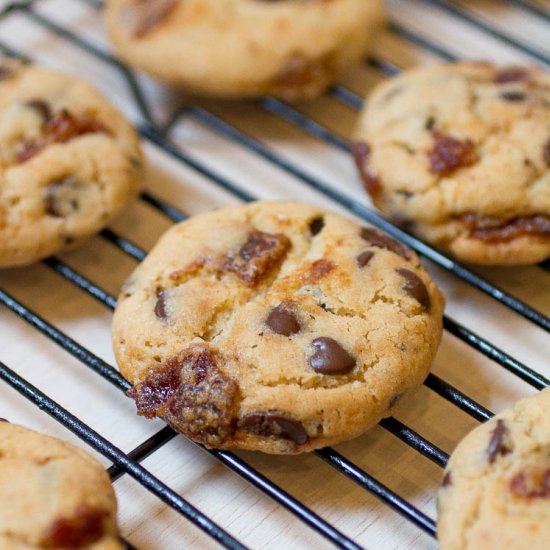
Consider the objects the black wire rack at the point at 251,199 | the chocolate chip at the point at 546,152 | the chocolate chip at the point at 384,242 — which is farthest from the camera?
the chocolate chip at the point at 546,152

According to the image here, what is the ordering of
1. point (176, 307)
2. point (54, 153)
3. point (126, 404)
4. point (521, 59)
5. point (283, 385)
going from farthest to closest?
point (521, 59) < point (54, 153) < point (126, 404) < point (176, 307) < point (283, 385)

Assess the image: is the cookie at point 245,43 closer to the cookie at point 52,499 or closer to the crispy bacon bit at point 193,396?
the crispy bacon bit at point 193,396

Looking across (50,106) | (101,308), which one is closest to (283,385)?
(101,308)

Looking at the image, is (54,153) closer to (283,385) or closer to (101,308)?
(101,308)

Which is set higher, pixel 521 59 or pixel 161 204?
pixel 521 59

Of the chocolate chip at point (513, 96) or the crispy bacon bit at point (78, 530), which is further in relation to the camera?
the chocolate chip at point (513, 96)

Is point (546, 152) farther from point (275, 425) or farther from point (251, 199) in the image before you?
point (275, 425)

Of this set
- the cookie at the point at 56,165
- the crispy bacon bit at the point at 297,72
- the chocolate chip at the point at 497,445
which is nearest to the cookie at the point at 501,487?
the chocolate chip at the point at 497,445
